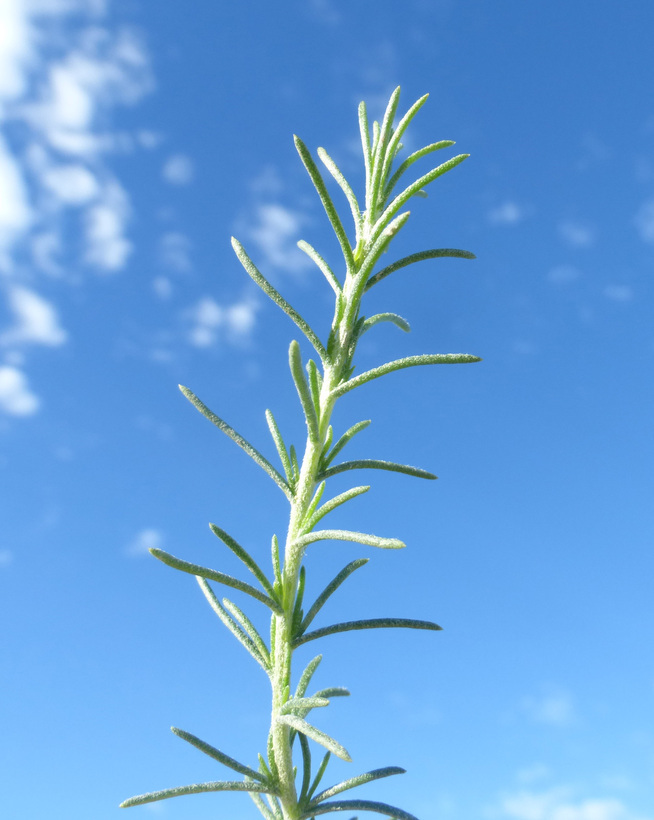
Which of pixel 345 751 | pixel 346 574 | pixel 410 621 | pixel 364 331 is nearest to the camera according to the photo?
pixel 345 751

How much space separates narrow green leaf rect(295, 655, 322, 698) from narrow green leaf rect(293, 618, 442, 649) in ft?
0.74

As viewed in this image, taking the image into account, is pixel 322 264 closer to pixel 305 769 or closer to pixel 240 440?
pixel 240 440

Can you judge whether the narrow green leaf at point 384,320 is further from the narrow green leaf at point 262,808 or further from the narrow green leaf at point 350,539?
the narrow green leaf at point 262,808

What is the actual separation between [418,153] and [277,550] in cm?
160

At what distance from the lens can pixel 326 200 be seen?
2.32 metres

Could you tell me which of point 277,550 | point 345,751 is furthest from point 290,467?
point 345,751

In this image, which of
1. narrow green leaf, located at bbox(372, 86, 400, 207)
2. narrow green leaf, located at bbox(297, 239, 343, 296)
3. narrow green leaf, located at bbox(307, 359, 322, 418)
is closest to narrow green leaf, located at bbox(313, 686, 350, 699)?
narrow green leaf, located at bbox(307, 359, 322, 418)

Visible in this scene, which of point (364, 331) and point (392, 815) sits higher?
point (364, 331)

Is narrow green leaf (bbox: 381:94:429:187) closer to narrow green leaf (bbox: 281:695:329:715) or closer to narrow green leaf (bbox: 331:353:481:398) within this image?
narrow green leaf (bbox: 331:353:481:398)

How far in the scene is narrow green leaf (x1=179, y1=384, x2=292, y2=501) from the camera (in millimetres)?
2156

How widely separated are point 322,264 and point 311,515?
967 millimetres

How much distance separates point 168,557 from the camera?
1.79 meters

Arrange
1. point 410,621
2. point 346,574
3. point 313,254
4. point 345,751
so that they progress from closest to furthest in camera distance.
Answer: point 345,751, point 410,621, point 346,574, point 313,254

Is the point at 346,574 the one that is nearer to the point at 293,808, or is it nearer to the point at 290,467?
the point at 290,467
